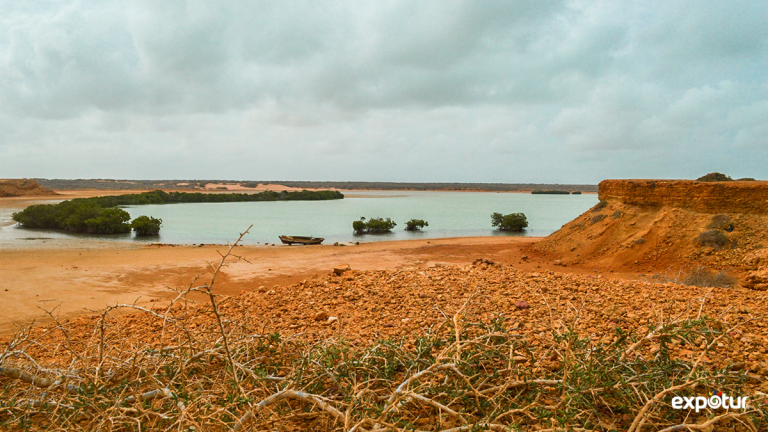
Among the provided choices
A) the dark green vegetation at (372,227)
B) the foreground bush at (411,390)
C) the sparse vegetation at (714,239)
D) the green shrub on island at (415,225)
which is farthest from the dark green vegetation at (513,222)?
the foreground bush at (411,390)

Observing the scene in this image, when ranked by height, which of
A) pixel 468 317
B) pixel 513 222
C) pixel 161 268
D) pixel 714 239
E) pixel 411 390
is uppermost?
pixel 411 390

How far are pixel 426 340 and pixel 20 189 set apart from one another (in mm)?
72603

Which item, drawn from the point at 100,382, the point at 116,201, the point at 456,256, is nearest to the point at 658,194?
the point at 456,256

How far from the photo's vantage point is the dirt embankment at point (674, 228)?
9.73 meters

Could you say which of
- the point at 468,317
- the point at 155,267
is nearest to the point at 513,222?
the point at 155,267

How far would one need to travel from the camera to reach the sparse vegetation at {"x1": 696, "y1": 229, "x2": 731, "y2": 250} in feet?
32.2

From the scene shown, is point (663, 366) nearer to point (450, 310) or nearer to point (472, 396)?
point (472, 396)

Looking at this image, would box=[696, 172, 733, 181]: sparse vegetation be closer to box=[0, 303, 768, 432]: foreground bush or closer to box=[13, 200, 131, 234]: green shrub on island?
box=[0, 303, 768, 432]: foreground bush

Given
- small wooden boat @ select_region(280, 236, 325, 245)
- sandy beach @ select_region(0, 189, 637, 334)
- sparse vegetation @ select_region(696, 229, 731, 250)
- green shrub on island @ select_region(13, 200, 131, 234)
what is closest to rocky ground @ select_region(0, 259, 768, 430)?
sandy beach @ select_region(0, 189, 637, 334)

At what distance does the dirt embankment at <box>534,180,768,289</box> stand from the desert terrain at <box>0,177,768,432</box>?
46mm

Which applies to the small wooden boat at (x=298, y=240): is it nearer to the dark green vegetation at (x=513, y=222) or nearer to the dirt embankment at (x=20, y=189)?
the dark green vegetation at (x=513, y=222)

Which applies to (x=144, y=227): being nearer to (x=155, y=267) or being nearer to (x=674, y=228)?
(x=155, y=267)

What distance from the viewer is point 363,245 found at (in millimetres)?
19156

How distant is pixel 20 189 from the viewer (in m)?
54.7
